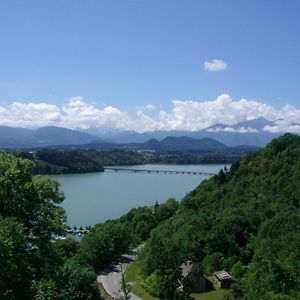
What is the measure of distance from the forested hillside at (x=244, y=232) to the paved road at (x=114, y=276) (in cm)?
174

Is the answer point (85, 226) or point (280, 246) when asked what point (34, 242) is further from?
point (85, 226)

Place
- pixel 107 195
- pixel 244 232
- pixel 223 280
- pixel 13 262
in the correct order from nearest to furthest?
1. pixel 13 262
2. pixel 223 280
3. pixel 244 232
4. pixel 107 195

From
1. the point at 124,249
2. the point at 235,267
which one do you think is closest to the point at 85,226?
the point at 124,249

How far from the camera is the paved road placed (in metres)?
24.8

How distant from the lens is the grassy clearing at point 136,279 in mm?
24528

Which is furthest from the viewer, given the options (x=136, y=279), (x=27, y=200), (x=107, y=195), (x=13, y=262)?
(x=107, y=195)

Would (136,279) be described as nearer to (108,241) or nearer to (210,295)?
(210,295)

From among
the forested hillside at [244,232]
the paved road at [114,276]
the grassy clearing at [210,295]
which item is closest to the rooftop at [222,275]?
the forested hillside at [244,232]

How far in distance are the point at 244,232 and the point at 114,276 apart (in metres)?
8.84

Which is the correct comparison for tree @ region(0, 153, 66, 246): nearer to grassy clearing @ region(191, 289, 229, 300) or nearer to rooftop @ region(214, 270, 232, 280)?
grassy clearing @ region(191, 289, 229, 300)

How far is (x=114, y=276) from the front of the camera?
1141 inches

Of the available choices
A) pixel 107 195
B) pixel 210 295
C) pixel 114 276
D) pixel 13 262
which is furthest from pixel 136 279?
pixel 107 195

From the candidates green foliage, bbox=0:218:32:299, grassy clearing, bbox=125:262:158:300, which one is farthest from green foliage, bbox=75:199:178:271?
green foliage, bbox=0:218:32:299

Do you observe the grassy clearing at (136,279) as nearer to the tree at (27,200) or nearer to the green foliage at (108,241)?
the green foliage at (108,241)
